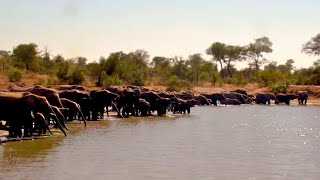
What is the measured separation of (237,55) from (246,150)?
111773 mm

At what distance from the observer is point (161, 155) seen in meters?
20.2

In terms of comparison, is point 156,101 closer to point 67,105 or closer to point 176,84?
point 67,105

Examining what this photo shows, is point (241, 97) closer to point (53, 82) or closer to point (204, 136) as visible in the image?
point (53, 82)

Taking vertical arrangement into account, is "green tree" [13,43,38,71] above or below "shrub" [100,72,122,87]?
above

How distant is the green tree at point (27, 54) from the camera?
85081mm

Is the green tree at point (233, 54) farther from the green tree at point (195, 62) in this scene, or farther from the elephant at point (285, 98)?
the elephant at point (285, 98)

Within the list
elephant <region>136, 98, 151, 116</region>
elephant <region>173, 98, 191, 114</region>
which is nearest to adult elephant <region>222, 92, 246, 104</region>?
elephant <region>173, 98, 191, 114</region>

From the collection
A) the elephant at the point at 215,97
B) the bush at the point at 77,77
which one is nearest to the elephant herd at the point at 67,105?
the elephant at the point at 215,97

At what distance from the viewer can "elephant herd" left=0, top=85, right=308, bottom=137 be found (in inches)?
938

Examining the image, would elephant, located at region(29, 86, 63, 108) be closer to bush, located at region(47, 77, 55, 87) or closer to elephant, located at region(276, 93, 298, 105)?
bush, located at region(47, 77, 55, 87)

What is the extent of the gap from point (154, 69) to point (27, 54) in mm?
32560

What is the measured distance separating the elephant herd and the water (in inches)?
43.0

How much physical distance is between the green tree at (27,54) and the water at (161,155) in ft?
187

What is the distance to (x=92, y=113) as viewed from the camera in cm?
3681
